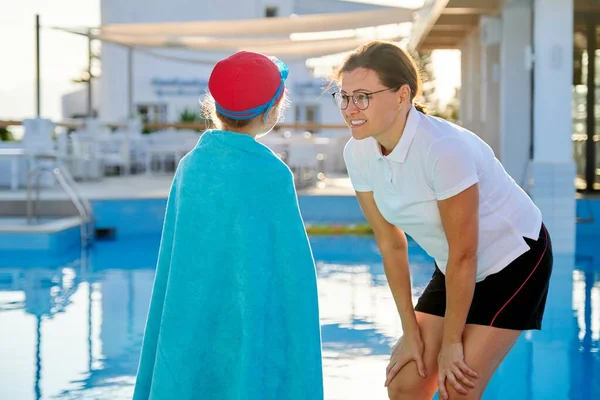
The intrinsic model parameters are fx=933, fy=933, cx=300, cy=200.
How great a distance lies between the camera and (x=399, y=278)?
282cm

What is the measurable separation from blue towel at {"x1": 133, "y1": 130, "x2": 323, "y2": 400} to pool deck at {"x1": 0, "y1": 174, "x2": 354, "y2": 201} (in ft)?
28.3

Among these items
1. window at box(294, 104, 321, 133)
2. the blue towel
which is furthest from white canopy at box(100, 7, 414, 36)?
window at box(294, 104, 321, 133)

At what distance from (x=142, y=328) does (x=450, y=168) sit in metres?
3.25

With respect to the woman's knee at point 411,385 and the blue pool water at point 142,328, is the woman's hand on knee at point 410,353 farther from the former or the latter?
the blue pool water at point 142,328

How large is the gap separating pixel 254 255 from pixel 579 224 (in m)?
8.77

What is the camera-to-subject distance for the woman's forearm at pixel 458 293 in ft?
8.26

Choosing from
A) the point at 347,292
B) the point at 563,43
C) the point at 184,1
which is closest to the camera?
the point at 347,292

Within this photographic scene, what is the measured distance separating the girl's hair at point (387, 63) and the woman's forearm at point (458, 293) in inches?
19.9

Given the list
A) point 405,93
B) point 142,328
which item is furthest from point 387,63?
point 142,328

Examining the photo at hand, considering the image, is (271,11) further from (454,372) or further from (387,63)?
(454,372)

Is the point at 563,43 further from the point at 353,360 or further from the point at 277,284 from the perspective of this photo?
the point at 277,284

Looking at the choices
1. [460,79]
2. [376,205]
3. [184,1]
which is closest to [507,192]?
[376,205]

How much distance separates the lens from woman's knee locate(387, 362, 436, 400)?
2.74 metres

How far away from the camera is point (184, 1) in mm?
28531
